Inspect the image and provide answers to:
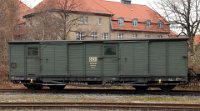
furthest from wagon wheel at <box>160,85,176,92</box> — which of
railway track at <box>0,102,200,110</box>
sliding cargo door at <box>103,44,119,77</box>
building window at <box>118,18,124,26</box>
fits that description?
building window at <box>118,18,124,26</box>

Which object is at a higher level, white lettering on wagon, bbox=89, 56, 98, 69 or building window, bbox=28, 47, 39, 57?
building window, bbox=28, 47, 39, 57

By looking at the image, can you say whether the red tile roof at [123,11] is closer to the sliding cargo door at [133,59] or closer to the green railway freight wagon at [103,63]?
the green railway freight wagon at [103,63]

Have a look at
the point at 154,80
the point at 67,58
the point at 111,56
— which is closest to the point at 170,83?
the point at 154,80

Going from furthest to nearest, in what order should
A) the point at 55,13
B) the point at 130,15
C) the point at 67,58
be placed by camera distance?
the point at 130,15
the point at 55,13
the point at 67,58

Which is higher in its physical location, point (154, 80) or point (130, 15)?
point (130, 15)

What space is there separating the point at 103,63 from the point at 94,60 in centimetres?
56

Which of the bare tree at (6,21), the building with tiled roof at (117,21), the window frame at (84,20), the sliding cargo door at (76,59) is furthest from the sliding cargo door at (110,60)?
the building with tiled roof at (117,21)

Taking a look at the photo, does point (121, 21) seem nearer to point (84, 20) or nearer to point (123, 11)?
point (123, 11)

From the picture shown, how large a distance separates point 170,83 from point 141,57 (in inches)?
82.7

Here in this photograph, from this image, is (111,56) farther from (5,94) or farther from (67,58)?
(5,94)

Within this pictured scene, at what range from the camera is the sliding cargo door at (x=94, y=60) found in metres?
19.8

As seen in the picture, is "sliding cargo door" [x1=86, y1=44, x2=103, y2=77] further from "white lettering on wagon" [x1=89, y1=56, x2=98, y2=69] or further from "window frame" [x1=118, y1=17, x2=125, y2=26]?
"window frame" [x1=118, y1=17, x2=125, y2=26]

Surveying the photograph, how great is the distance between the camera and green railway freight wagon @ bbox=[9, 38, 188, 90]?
19.0 metres

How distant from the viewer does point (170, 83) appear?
18984 millimetres
